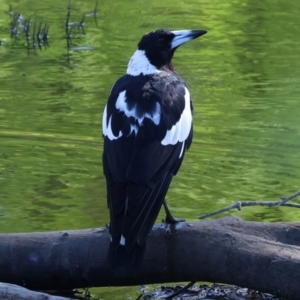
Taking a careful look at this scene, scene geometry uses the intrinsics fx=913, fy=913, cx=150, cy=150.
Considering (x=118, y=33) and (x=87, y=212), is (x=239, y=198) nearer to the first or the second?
(x=87, y=212)

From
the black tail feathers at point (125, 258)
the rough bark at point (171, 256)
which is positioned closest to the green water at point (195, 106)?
the rough bark at point (171, 256)

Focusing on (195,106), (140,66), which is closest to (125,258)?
(140,66)

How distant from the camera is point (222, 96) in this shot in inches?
394

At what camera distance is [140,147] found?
4684mm

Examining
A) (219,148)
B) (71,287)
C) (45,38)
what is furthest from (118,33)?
(71,287)

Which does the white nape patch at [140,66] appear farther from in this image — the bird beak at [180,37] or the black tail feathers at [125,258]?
the black tail feathers at [125,258]

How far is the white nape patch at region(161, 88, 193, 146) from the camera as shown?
4828 mm

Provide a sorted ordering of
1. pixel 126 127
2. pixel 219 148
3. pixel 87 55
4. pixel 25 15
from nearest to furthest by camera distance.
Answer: pixel 126 127 < pixel 219 148 < pixel 87 55 < pixel 25 15

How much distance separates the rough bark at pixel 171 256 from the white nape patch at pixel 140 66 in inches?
38.5

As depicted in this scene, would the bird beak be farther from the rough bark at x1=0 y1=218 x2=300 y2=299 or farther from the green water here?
the green water

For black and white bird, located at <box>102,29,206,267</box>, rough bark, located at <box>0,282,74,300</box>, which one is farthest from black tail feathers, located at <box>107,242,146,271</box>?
rough bark, located at <box>0,282,74,300</box>

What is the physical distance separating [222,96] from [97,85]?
1.47m

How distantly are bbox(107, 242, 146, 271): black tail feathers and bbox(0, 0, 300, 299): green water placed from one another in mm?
983

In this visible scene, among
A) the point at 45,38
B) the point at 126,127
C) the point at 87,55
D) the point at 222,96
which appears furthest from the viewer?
the point at 45,38
